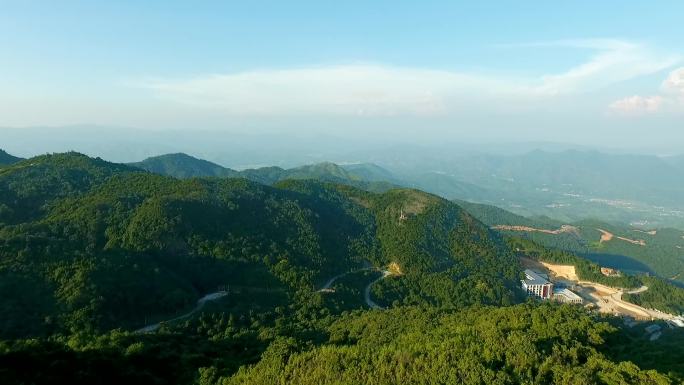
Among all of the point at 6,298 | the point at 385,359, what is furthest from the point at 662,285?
the point at 6,298

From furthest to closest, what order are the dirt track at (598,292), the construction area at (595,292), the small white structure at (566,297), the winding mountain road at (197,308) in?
the small white structure at (566,297), the dirt track at (598,292), the construction area at (595,292), the winding mountain road at (197,308)

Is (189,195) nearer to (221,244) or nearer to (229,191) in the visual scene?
(229,191)

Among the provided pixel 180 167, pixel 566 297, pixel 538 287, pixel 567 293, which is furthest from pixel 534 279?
pixel 180 167

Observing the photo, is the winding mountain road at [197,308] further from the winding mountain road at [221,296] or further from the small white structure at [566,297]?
the small white structure at [566,297]

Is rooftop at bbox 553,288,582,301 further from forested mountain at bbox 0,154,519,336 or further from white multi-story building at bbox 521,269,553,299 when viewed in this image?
forested mountain at bbox 0,154,519,336

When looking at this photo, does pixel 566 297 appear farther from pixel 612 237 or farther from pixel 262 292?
pixel 612 237

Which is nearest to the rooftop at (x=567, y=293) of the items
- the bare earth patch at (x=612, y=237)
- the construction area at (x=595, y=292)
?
the construction area at (x=595, y=292)

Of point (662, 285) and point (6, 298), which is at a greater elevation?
point (6, 298)

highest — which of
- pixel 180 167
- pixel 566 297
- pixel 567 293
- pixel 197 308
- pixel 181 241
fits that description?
pixel 180 167
